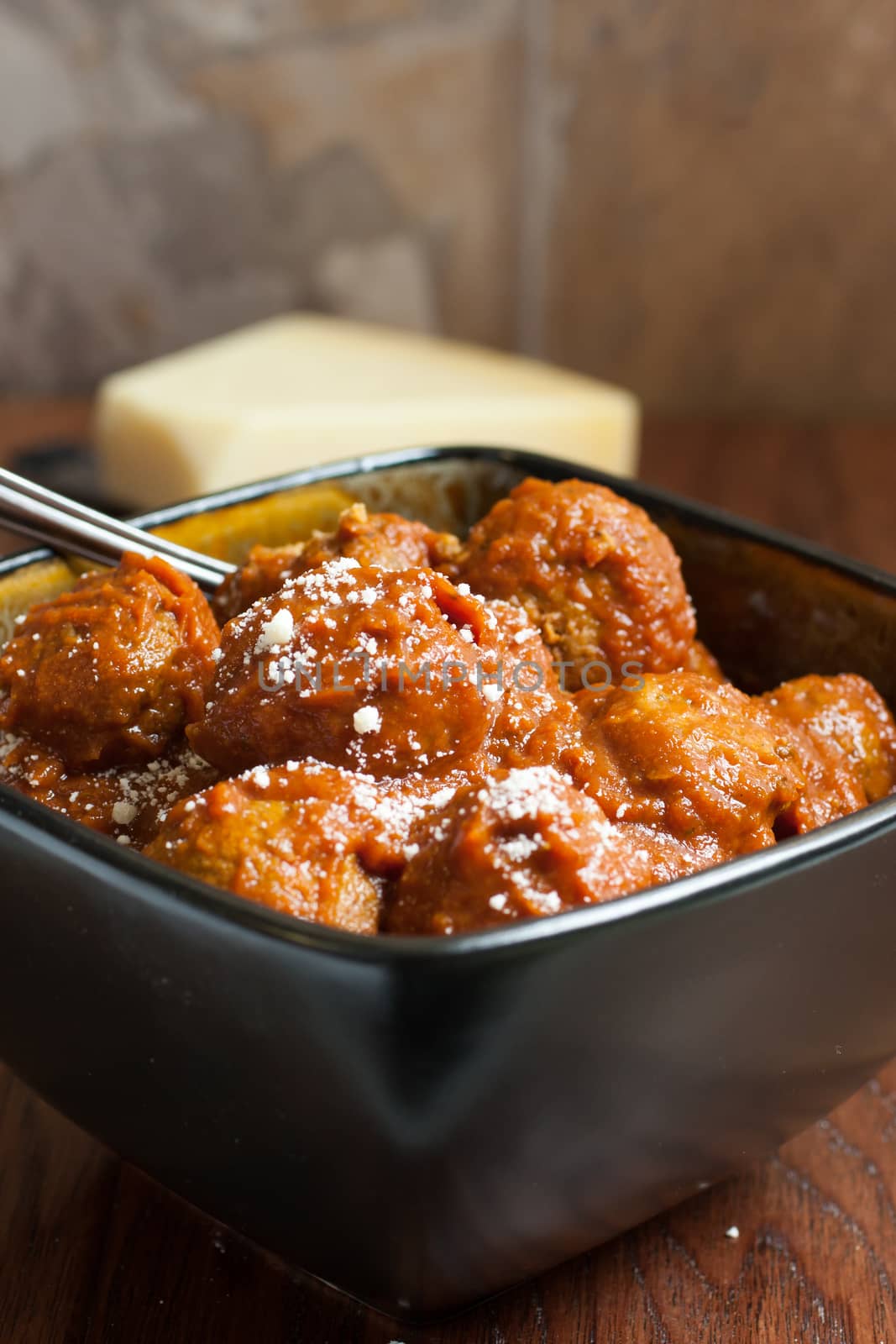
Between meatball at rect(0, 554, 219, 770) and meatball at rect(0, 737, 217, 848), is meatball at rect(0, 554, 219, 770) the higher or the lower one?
the higher one

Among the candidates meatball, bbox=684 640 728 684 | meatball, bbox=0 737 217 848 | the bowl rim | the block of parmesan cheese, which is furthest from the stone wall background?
the bowl rim

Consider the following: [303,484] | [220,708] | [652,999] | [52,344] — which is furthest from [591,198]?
[652,999]

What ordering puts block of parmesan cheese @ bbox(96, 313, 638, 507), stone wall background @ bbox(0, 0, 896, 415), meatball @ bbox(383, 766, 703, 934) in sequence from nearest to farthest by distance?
meatball @ bbox(383, 766, 703, 934), block of parmesan cheese @ bbox(96, 313, 638, 507), stone wall background @ bbox(0, 0, 896, 415)

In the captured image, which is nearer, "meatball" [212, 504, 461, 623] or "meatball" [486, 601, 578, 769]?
"meatball" [486, 601, 578, 769]

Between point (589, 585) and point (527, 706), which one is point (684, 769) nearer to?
point (527, 706)

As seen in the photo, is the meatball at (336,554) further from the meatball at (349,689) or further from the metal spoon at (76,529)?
the meatball at (349,689)

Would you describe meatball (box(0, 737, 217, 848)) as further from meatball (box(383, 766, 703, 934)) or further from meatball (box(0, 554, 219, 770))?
meatball (box(383, 766, 703, 934))

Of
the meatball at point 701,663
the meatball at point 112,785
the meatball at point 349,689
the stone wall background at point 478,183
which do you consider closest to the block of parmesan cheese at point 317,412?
the stone wall background at point 478,183
